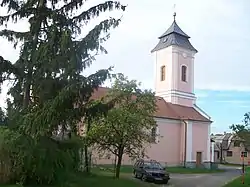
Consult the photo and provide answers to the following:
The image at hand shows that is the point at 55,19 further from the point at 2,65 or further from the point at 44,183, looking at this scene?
the point at 44,183

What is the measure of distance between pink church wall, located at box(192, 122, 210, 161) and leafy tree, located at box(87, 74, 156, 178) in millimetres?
26235

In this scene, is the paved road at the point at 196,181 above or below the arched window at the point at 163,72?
below

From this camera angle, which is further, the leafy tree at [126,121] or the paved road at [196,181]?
the paved road at [196,181]

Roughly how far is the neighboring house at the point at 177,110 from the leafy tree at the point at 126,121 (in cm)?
2139

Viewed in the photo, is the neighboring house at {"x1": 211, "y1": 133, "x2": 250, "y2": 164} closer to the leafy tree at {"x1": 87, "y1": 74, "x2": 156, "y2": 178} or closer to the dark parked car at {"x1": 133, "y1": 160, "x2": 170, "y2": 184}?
the dark parked car at {"x1": 133, "y1": 160, "x2": 170, "y2": 184}

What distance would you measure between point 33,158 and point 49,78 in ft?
10.9

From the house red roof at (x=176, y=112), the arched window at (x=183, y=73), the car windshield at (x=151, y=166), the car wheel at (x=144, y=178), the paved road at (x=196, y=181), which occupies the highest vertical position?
the arched window at (x=183, y=73)

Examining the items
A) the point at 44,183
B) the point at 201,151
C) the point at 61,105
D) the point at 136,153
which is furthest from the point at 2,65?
the point at 201,151

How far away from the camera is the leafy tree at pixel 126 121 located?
24531mm

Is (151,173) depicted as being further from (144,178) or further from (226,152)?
(226,152)

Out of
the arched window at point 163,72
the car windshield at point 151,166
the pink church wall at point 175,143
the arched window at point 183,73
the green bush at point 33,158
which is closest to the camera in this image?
the green bush at point 33,158

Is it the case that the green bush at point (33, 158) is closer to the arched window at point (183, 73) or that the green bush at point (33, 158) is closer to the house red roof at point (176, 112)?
the house red roof at point (176, 112)

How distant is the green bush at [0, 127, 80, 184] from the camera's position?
16.3 m

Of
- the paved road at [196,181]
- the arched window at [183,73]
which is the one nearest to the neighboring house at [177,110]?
the arched window at [183,73]
